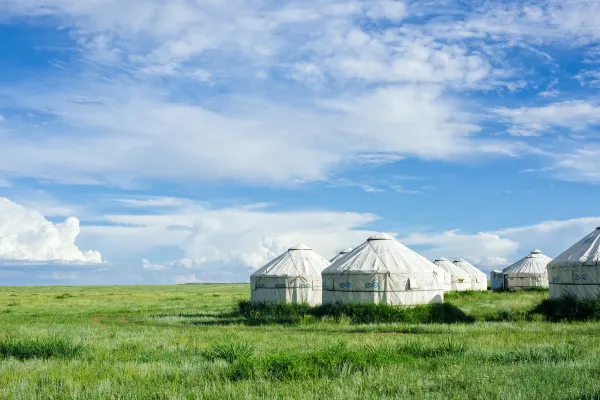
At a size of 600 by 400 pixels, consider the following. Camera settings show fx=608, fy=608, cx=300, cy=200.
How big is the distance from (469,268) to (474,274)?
44.4 inches

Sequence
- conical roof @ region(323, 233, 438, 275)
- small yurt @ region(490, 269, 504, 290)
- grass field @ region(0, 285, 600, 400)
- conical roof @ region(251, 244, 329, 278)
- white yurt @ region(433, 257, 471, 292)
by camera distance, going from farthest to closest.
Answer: small yurt @ region(490, 269, 504, 290) < white yurt @ region(433, 257, 471, 292) < conical roof @ region(251, 244, 329, 278) < conical roof @ region(323, 233, 438, 275) < grass field @ region(0, 285, 600, 400)

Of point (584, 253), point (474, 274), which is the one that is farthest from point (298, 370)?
point (474, 274)

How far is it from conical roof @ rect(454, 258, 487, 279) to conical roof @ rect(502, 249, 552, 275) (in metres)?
7.68

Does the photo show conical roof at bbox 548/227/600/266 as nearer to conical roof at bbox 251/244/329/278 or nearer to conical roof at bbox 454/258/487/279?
conical roof at bbox 251/244/329/278

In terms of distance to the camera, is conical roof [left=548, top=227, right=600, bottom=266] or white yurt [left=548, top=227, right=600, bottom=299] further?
conical roof [left=548, top=227, right=600, bottom=266]

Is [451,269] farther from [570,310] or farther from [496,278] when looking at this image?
[570,310]

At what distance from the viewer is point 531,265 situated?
164 ft

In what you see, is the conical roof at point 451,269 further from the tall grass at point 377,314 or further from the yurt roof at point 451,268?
the tall grass at point 377,314

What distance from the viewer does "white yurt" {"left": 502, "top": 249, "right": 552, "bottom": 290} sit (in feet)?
161

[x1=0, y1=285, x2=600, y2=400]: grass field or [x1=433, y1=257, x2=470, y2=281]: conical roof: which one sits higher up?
[x1=433, y1=257, x2=470, y2=281]: conical roof

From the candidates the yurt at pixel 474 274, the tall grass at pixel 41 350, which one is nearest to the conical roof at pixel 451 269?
the yurt at pixel 474 274

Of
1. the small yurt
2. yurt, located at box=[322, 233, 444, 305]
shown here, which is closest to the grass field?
yurt, located at box=[322, 233, 444, 305]

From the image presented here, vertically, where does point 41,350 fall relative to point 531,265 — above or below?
below

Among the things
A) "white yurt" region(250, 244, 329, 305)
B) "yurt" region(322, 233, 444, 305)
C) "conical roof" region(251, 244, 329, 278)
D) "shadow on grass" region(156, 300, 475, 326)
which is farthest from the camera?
"conical roof" region(251, 244, 329, 278)
